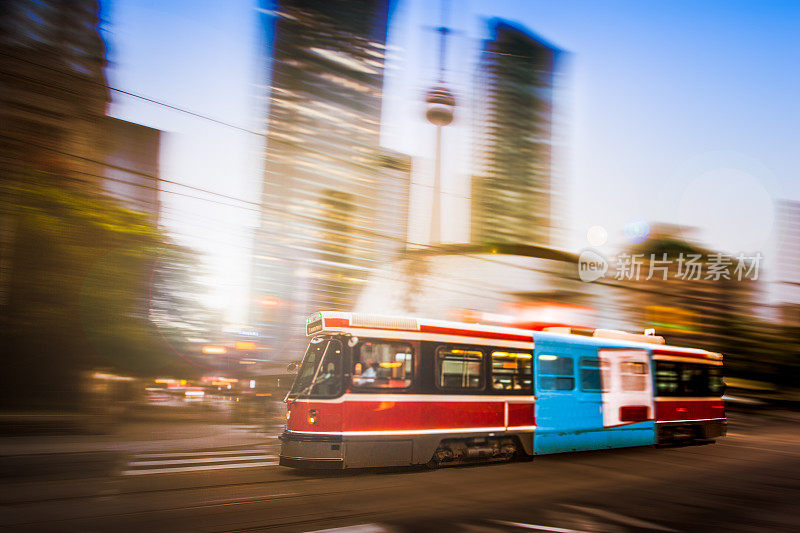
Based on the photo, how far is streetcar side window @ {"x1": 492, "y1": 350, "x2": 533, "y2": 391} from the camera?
36.0 ft

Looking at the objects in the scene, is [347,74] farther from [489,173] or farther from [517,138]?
[517,138]

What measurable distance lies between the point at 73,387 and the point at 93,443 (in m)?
5.99

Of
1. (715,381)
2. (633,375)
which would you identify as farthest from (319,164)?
(633,375)

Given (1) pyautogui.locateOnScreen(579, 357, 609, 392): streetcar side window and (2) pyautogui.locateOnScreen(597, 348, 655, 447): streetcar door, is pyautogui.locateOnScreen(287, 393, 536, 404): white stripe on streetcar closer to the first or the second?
(1) pyautogui.locateOnScreen(579, 357, 609, 392): streetcar side window

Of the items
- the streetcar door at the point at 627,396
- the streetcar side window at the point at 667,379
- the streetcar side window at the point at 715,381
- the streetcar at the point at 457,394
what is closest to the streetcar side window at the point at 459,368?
the streetcar at the point at 457,394

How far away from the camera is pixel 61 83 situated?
2558cm

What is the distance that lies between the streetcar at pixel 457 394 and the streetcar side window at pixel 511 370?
0.02m

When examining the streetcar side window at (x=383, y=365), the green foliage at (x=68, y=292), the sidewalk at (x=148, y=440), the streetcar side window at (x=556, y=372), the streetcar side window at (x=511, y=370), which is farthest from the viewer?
the green foliage at (x=68, y=292)

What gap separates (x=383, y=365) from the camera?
9688 mm

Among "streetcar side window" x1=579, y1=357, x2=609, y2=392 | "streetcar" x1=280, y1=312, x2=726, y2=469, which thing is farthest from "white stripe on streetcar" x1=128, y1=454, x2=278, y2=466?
"streetcar side window" x1=579, y1=357, x2=609, y2=392

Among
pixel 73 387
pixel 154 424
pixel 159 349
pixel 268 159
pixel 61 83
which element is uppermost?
pixel 268 159

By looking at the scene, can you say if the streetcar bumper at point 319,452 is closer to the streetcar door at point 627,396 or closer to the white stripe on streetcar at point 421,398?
the white stripe on streetcar at point 421,398

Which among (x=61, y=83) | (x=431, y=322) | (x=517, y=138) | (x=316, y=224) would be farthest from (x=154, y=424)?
(x=517, y=138)

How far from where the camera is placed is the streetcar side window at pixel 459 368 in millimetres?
10281
